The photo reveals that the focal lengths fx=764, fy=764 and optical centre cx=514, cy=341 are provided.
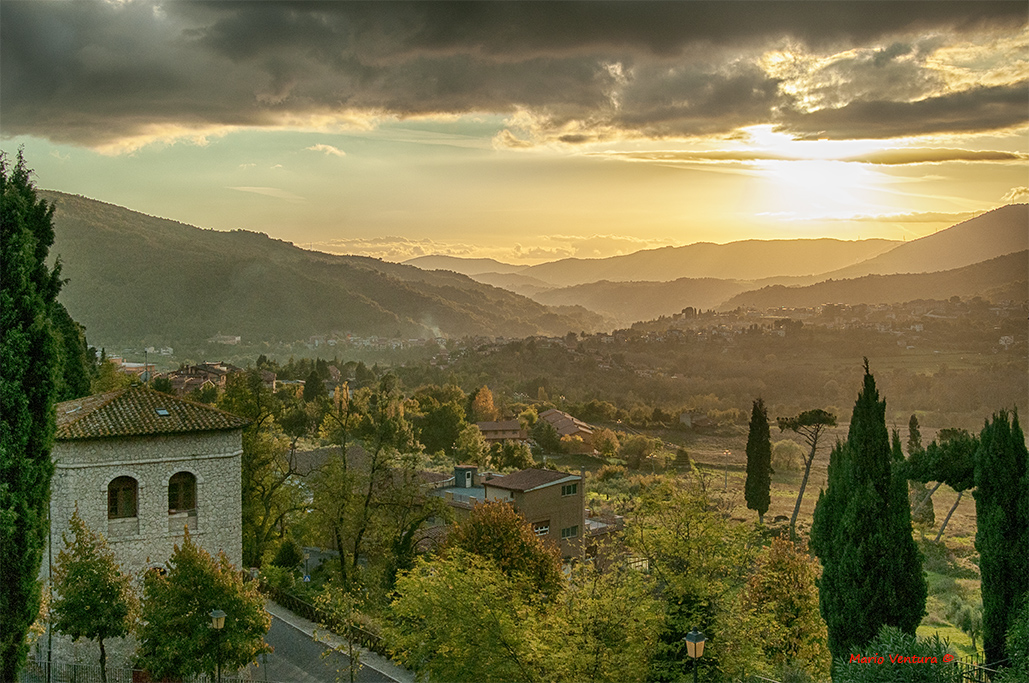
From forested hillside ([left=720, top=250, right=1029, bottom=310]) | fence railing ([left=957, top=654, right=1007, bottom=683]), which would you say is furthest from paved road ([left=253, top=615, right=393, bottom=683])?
forested hillside ([left=720, top=250, right=1029, bottom=310])

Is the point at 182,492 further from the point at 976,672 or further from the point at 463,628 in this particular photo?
the point at 976,672

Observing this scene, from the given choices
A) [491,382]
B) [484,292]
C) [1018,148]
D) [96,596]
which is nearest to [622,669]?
[96,596]

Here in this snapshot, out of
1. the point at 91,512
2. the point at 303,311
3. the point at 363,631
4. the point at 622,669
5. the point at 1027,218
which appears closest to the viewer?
the point at 622,669

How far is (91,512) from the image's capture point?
13.0 meters

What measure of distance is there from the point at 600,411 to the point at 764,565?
52101mm

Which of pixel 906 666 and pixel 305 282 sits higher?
pixel 305 282

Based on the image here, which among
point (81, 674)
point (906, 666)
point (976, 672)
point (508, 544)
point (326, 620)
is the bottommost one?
point (326, 620)

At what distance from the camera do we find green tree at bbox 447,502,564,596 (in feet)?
57.7

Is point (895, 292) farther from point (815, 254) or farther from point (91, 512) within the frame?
point (91, 512)

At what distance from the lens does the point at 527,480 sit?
Result: 81.0ft

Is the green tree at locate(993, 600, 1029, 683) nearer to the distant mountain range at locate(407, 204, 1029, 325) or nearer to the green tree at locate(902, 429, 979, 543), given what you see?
the green tree at locate(902, 429, 979, 543)

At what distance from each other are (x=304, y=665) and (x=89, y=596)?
4423 millimetres

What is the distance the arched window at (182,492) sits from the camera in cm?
1386

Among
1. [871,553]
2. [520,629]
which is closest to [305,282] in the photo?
[520,629]
